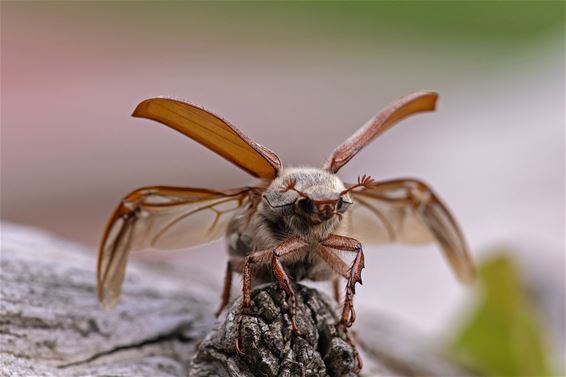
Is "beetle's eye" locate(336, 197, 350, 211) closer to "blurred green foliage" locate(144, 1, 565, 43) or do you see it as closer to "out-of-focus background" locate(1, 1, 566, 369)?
"out-of-focus background" locate(1, 1, 566, 369)

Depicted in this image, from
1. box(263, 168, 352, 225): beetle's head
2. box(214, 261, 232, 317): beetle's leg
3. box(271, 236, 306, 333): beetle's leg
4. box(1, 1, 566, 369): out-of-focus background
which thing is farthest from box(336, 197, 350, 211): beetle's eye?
box(1, 1, 566, 369): out-of-focus background

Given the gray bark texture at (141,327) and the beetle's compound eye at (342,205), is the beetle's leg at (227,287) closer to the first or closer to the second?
the gray bark texture at (141,327)

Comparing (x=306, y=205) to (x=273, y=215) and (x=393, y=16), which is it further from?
(x=393, y=16)

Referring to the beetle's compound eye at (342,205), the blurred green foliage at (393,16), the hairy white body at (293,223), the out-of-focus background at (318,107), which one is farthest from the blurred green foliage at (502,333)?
the blurred green foliage at (393,16)

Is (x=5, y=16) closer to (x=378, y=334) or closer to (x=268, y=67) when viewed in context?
(x=268, y=67)

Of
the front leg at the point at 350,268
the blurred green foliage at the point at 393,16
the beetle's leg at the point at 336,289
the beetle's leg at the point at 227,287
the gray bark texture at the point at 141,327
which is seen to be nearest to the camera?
the front leg at the point at 350,268

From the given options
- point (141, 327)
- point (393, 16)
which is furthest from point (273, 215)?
point (393, 16)
